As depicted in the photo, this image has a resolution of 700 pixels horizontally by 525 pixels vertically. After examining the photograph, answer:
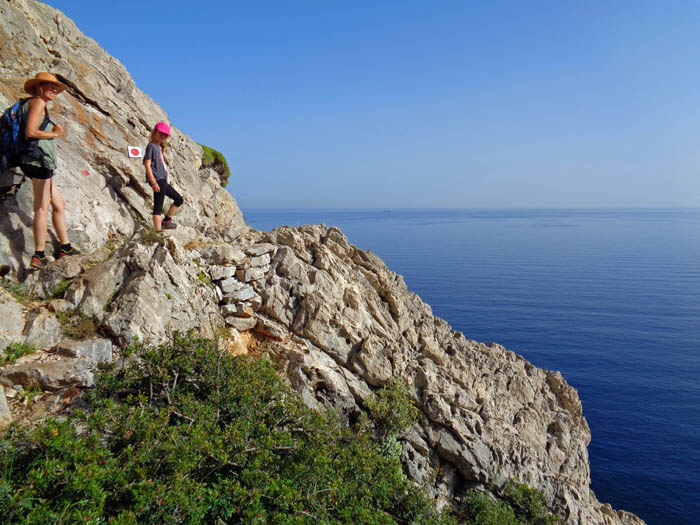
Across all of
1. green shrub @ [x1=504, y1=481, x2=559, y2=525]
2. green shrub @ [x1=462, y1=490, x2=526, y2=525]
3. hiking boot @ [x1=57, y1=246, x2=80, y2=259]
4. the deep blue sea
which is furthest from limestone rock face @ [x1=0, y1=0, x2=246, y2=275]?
the deep blue sea

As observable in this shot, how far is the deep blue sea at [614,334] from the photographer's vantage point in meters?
32.7

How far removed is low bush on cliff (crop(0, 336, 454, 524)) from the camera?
5.98 meters

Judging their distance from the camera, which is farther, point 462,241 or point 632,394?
point 462,241

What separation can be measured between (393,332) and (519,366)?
1247 centimetres

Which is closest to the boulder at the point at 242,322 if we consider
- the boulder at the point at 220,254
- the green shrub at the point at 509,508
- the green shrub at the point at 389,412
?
the boulder at the point at 220,254

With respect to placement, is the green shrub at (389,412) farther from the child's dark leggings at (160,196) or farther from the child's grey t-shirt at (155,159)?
the child's grey t-shirt at (155,159)

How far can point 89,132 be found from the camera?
16.0m

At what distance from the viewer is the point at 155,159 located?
13914 millimetres

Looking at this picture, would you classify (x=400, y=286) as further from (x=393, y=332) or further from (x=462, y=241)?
(x=462, y=241)

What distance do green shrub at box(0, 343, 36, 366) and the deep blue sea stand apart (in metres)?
38.3

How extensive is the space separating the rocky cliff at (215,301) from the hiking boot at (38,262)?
0.88 feet

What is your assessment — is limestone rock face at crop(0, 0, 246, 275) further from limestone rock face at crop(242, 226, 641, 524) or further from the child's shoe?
limestone rock face at crop(242, 226, 641, 524)

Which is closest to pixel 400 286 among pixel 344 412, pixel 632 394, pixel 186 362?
pixel 344 412

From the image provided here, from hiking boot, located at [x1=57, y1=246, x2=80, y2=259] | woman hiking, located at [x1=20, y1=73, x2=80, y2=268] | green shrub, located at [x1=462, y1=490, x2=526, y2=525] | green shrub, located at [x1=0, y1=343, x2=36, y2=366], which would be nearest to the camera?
green shrub, located at [x1=0, y1=343, x2=36, y2=366]
